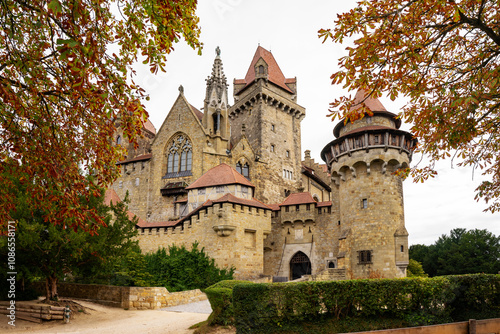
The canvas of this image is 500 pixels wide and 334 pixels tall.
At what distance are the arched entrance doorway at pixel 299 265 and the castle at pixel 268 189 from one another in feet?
0.26

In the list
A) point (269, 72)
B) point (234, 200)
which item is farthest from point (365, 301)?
point (269, 72)

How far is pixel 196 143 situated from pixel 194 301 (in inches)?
711

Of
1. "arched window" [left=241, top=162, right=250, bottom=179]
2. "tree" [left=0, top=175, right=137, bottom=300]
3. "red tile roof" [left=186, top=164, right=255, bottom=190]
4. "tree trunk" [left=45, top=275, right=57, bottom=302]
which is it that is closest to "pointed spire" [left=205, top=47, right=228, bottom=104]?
"arched window" [left=241, top=162, right=250, bottom=179]

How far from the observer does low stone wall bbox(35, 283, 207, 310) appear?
55.9 feet

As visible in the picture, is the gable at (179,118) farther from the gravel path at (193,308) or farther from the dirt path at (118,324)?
the dirt path at (118,324)

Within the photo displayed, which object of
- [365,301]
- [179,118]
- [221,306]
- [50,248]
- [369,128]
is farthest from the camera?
[179,118]

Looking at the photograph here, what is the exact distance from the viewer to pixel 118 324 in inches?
533

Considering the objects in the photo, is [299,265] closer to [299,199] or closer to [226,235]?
A: [299,199]

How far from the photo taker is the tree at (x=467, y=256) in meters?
44.8

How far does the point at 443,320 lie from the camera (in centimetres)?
964

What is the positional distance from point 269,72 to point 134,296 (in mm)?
30723

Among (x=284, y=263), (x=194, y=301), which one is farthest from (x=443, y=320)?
(x=284, y=263)

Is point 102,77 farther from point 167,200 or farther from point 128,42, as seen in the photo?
point 167,200

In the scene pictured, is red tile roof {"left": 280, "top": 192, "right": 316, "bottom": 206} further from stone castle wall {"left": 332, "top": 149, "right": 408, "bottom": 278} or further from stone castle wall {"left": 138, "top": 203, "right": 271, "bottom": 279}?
stone castle wall {"left": 332, "top": 149, "right": 408, "bottom": 278}
